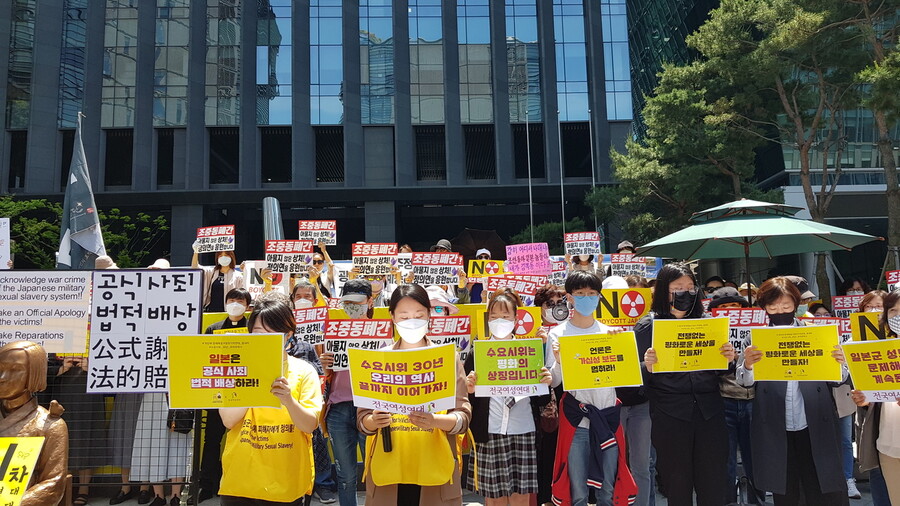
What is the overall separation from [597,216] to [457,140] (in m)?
11.4

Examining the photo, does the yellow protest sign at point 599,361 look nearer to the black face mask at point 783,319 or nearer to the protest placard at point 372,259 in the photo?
the black face mask at point 783,319

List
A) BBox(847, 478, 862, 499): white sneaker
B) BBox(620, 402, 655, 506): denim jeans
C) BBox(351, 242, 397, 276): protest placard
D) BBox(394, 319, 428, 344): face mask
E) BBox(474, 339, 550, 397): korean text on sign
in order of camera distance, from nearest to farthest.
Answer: BBox(394, 319, 428, 344): face mask < BBox(474, 339, 550, 397): korean text on sign < BBox(620, 402, 655, 506): denim jeans < BBox(847, 478, 862, 499): white sneaker < BBox(351, 242, 397, 276): protest placard

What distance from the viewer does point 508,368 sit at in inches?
185

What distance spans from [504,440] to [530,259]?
6.61 metres

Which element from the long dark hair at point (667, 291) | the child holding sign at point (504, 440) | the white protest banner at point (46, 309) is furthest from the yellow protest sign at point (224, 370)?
the long dark hair at point (667, 291)

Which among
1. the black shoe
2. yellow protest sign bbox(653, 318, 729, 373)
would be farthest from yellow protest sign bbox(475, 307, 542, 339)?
the black shoe

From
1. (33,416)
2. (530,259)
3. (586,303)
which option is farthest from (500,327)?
(530,259)

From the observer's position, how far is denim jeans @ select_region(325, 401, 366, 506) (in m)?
5.62

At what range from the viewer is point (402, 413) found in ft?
12.0

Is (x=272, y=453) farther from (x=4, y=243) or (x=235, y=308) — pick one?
(x=4, y=243)

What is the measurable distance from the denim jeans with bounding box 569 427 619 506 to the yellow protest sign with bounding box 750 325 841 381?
1.25 m

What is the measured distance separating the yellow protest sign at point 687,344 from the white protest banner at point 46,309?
447cm

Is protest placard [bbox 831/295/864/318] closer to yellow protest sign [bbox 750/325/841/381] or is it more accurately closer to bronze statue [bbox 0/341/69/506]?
yellow protest sign [bbox 750/325/841/381]

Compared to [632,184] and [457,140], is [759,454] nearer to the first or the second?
[632,184]
